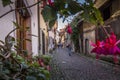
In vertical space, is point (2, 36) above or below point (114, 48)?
above

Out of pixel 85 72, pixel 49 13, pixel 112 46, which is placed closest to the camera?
pixel 112 46

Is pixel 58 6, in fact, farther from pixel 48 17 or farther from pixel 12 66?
pixel 12 66

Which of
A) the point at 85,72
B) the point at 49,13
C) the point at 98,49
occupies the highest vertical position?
the point at 49,13

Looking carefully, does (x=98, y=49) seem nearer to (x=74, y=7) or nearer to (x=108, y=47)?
(x=108, y=47)

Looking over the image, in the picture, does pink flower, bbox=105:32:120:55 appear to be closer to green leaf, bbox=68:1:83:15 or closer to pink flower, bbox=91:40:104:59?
pink flower, bbox=91:40:104:59

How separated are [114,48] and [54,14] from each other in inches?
12.8

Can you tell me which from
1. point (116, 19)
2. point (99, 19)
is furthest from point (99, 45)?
point (116, 19)

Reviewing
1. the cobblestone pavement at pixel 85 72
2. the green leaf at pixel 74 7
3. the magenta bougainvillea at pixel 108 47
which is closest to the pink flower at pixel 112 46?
the magenta bougainvillea at pixel 108 47

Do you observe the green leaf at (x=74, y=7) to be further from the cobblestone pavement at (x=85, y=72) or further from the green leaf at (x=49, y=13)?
the cobblestone pavement at (x=85, y=72)

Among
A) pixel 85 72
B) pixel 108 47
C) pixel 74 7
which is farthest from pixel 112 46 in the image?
pixel 85 72

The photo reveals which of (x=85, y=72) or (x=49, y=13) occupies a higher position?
(x=49, y=13)

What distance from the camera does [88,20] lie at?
4.95ft

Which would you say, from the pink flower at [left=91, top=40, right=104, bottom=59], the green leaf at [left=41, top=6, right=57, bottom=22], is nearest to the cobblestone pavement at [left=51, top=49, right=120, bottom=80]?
the green leaf at [left=41, top=6, right=57, bottom=22]

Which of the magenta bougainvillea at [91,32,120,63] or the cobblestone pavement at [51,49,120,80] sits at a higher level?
the magenta bougainvillea at [91,32,120,63]
